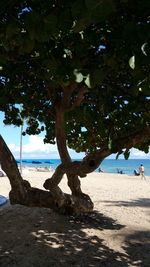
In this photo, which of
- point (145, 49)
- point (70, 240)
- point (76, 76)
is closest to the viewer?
point (145, 49)

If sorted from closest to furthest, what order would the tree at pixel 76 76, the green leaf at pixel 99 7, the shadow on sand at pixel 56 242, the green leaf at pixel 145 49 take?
the green leaf at pixel 99 7
the green leaf at pixel 145 49
the tree at pixel 76 76
the shadow on sand at pixel 56 242

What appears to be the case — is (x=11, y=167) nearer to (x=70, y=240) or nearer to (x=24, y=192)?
(x=24, y=192)

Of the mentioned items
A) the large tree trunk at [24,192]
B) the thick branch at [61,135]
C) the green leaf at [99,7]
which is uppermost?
the green leaf at [99,7]

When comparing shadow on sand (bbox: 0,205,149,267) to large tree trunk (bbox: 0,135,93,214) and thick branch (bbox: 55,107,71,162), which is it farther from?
thick branch (bbox: 55,107,71,162)

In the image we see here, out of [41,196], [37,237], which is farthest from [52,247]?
[41,196]

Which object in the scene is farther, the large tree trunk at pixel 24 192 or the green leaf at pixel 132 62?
the large tree trunk at pixel 24 192

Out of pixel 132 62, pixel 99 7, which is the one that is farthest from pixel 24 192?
pixel 99 7

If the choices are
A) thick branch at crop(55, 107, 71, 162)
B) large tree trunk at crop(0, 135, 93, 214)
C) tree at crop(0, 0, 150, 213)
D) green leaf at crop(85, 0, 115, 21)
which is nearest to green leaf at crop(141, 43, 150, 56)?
tree at crop(0, 0, 150, 213)

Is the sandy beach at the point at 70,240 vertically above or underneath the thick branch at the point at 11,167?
underneath

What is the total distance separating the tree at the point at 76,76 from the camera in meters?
3.06

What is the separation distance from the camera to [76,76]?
10.6ft

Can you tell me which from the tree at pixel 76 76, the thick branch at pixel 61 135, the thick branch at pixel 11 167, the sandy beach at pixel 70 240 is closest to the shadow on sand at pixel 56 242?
the sandy beach at pixel 70 240

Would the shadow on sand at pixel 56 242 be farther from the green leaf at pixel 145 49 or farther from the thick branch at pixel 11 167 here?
the green leaf at pixel 145 49

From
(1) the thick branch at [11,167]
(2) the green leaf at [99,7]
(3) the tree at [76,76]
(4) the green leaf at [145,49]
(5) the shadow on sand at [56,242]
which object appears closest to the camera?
(2) the green leaf at [99,7]
